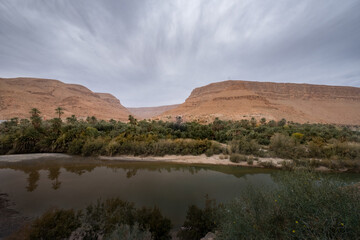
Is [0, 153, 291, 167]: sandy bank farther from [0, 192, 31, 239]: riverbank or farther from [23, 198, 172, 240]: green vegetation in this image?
[23, 198, 172, 240]: green vegetation

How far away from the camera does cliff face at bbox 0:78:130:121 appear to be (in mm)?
54219

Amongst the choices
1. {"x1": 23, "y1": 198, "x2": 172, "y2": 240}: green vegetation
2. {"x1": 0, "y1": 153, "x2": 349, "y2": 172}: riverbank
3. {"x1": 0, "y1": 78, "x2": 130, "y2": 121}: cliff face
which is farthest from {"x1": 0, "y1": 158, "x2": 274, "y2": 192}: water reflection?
{"x1": 0, "y1": 78, "x2": 130, "y2": 121}: cliff face

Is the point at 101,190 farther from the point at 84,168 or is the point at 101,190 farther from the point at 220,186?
the point at 220,186

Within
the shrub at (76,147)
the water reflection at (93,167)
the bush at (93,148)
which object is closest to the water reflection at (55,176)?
the water reflection at (93,167)

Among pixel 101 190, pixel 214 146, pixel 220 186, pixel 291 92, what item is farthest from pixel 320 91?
pixel 101 190

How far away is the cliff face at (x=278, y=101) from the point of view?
57.1 metres

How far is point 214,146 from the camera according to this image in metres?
14.5

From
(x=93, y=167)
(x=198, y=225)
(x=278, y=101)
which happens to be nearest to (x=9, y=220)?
(x=93, y=167)

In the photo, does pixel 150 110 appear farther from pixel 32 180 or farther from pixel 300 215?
pixel 300 215

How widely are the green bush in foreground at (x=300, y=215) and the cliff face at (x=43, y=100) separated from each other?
70.5 metres

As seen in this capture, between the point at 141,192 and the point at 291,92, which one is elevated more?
the point at 291,92

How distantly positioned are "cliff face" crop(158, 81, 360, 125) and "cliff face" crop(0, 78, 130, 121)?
41.9 meters

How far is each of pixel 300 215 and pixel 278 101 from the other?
84.0m

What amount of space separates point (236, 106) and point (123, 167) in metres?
55.2
